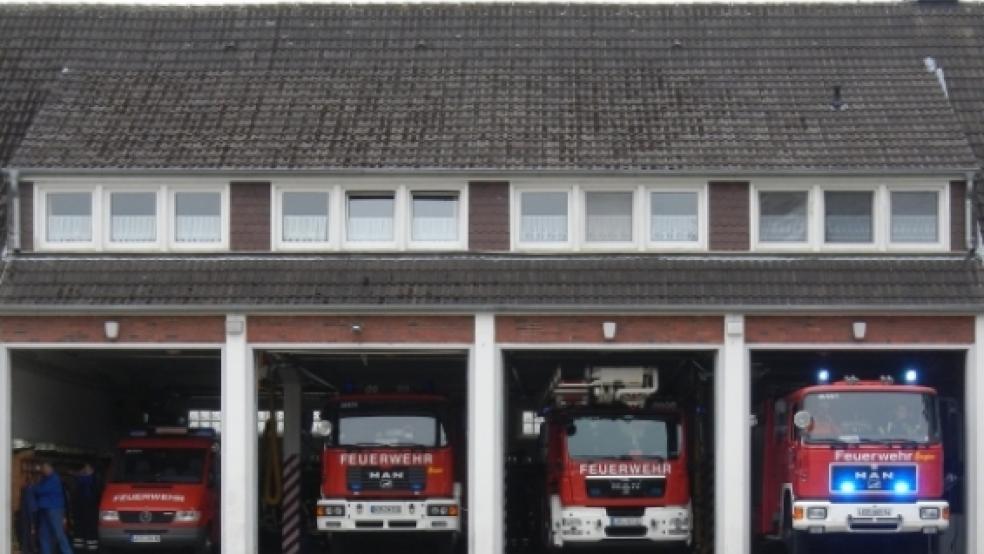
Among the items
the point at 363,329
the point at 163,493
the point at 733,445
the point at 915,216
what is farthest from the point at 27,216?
the point at 915,216

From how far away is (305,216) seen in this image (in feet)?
106

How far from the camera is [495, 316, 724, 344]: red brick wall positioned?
3103 centimetres

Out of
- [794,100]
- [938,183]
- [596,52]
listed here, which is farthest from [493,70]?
[938,183]

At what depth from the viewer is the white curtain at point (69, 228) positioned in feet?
106

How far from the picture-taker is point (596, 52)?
117 ft

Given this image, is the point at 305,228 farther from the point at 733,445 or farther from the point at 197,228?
the point at 733,445

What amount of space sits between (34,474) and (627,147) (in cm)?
1051

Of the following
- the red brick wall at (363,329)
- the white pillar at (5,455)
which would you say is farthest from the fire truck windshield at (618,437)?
the white pillar at (5,455)

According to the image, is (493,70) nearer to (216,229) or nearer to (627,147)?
(627,147)

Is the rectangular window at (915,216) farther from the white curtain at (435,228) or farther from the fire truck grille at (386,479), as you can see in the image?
the fire truck grille at (386,479)

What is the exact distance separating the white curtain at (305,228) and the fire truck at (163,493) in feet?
12.5

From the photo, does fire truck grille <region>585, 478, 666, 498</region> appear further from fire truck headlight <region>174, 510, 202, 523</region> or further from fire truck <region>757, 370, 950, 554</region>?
fire truck headlight <region>174, 510, 202, 523</region>

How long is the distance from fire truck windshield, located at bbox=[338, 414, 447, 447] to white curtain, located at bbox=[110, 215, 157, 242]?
4.08 metres

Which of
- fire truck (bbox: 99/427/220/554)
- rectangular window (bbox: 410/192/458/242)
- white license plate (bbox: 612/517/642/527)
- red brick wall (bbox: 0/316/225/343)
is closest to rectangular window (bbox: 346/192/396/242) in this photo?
rectangular window (bbox: 410/192/458/242)
